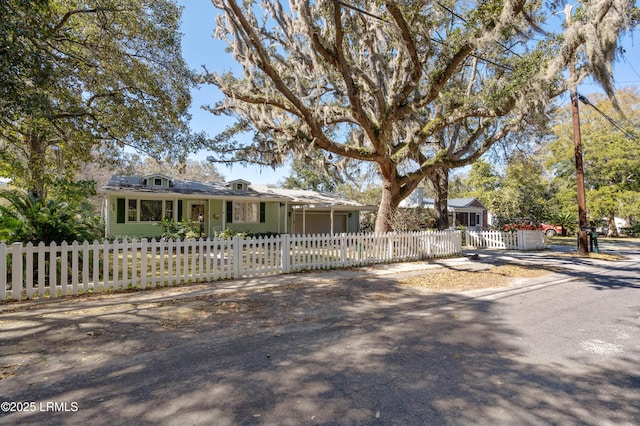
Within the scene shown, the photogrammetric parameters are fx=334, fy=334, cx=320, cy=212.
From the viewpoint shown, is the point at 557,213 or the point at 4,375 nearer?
the point at 4,375

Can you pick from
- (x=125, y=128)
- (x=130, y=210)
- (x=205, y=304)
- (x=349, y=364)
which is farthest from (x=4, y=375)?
(x=130, y=210)

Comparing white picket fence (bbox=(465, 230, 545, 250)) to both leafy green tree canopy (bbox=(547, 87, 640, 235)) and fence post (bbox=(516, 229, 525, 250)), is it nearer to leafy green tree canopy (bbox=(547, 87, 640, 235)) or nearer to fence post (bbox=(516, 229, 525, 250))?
fence post (bbox=(516, 229, 525, 250))

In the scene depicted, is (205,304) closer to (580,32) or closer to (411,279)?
(411,279)

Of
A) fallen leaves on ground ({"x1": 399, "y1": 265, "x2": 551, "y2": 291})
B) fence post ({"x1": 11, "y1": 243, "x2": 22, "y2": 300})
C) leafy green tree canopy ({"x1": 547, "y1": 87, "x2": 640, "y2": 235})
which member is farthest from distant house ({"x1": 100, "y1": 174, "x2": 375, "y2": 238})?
leafy green tree canopy ({"x1": 547, "y1": 87, "x2": 640, "y2": 235})

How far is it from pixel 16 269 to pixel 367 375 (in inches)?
230

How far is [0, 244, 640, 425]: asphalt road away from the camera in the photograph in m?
2.46

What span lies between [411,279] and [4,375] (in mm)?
7194

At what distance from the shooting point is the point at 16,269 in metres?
5.39

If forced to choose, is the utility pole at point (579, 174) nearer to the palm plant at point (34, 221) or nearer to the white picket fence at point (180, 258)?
the white picket fence at point (180, 258)

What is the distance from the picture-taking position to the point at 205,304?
554 cm

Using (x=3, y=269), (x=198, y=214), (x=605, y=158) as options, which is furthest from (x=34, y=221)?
(x=605, y=158)

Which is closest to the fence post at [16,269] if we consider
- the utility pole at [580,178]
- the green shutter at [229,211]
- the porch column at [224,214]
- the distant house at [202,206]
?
the distant house at [202,206]

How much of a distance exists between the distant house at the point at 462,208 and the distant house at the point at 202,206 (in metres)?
8.04

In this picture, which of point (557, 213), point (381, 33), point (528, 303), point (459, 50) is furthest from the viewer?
point (557, 213)
